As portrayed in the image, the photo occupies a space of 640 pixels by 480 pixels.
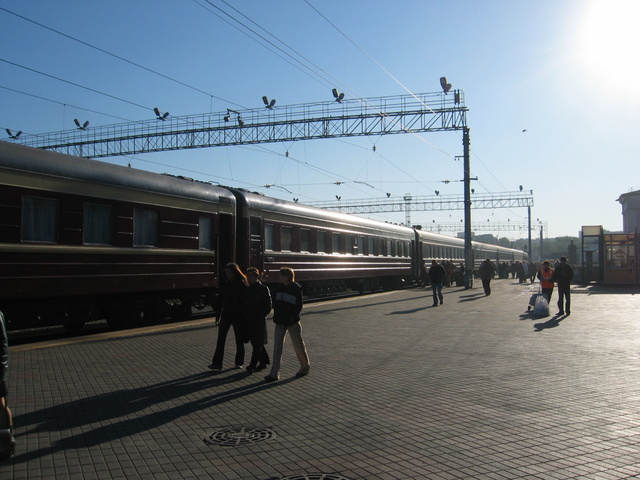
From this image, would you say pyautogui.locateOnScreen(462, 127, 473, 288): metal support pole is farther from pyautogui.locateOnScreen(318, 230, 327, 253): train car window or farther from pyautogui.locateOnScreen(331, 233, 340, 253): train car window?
pyautogui.locateOnScreen(318, 230, 327, 253): train car window

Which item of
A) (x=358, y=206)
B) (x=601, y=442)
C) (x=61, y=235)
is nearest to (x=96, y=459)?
(x=601, y=442)

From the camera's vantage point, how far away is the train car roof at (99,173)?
11.2 metres

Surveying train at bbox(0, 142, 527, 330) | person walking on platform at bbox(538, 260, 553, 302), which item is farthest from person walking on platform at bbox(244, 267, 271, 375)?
person walking on platform at bbox(538, 260, 553, 302)

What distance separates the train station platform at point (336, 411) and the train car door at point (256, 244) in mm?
5671

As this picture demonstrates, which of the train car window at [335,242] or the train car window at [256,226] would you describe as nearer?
the train car window at [256,226]

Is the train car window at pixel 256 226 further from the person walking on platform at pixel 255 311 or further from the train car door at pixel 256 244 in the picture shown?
the person walking on platform at pixel 255 311

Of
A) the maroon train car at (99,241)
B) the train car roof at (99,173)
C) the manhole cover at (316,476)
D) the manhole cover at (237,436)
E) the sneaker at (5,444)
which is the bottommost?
the manhole cover at (316,476)

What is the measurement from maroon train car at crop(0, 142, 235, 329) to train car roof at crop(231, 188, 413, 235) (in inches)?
46.2

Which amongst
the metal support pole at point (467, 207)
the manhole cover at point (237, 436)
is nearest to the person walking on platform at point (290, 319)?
the manhole cover at point (237, 436)

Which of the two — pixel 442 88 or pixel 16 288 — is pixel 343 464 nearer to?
pixel 16 288

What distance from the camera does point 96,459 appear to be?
208 inches

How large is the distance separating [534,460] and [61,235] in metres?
9.66

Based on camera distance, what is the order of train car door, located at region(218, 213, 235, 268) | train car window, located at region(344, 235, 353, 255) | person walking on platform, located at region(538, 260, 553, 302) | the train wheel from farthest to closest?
train car window, located at region(344, 235, 353, 255) < person walking on platform, located at region(538, 260, 553, 302) < train car door, located at region(218, 213, 235, 268) < the train wheel

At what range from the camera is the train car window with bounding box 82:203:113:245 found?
12.6 m
